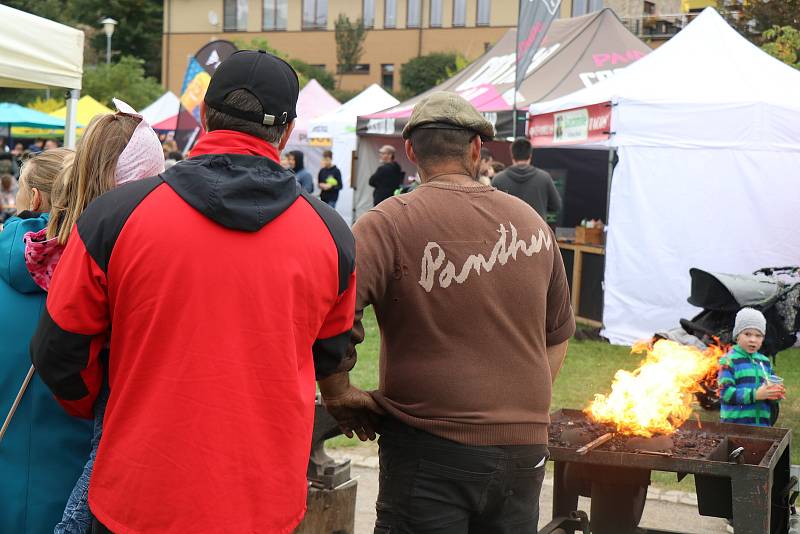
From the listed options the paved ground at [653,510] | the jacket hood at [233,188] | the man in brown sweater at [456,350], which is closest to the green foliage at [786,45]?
the paved ground at [653,510]

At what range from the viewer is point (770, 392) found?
5.89 metres

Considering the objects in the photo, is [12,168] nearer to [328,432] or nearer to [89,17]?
[328,432]

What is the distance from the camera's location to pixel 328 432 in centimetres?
420

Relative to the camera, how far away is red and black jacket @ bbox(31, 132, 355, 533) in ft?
7.17

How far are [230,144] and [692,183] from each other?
364 inches

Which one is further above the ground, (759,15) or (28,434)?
(759,15)

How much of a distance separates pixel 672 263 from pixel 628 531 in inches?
268

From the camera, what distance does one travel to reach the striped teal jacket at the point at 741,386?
19.9 feet

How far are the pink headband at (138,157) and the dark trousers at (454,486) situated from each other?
102cm

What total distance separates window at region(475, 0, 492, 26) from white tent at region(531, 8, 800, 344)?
4464 centimetres

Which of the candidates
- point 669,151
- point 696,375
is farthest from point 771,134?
point 696,375

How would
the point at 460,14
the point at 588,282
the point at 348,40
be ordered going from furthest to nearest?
the point at 348,40 → the point at 460,14 → the point at 588,282

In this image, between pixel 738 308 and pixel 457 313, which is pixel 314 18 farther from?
pixel 457 313

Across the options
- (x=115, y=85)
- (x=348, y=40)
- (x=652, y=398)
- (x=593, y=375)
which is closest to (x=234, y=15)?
(x=348, y=40)
